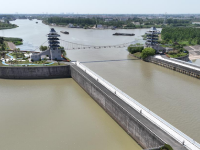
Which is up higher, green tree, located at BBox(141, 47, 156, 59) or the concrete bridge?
green tree, located at BBox(141, 47, 156, 59)

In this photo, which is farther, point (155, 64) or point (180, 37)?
point (180, 37)

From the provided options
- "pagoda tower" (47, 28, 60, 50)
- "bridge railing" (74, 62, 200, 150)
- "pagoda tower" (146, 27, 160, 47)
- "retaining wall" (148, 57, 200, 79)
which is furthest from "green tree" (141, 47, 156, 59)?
"bridge railing" (74, 62, 200, 150)

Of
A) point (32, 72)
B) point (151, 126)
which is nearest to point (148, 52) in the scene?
point (32, 72)

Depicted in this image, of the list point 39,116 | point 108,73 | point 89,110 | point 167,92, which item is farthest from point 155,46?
point 39,116

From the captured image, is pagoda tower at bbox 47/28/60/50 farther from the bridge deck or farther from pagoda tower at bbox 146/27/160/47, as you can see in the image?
pagoda tower at bbox 146/27/160/47

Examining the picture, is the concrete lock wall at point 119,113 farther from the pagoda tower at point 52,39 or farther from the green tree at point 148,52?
the green tree at point 148,52

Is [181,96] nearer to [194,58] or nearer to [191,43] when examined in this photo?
[194,58]
